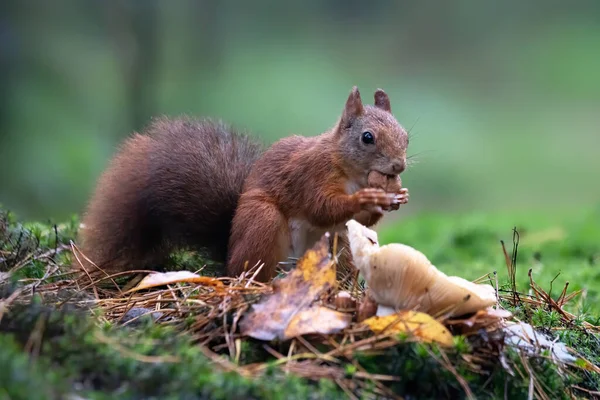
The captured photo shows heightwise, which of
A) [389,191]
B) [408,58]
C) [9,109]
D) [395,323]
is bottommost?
[9,109]

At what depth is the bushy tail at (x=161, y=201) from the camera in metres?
3.06

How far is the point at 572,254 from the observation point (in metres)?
4.78

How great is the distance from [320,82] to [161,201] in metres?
8.01

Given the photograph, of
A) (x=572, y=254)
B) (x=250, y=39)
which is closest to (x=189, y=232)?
(x=572, y=254)

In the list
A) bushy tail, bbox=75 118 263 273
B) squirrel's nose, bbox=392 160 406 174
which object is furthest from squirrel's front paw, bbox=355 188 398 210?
bushy tail, bbox=75 118 263 273

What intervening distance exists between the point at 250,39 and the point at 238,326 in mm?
9180

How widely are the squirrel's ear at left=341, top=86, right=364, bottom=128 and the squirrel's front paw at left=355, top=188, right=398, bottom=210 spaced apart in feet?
1.26

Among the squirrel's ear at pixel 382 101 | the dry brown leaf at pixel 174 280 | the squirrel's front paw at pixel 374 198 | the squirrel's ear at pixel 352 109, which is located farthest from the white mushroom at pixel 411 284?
the squirrel's ear at pixel 382 101

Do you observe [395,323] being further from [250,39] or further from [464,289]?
[250,39]

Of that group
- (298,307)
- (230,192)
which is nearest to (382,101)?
(230,192)

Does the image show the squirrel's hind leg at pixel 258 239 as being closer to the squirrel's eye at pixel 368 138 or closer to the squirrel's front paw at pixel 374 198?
the squirrel's front paw at pixel 374 198

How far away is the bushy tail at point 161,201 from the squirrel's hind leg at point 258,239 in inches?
7.4

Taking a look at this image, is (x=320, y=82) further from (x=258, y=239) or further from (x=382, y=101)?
(x=258, y=239)

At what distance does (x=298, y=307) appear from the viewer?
2.07m
